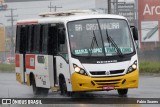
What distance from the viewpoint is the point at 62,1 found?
373 feet

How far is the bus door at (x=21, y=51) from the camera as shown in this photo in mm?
24484

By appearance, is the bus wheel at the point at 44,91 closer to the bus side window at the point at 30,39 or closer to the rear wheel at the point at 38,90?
the rear wheel at the point at 38,90

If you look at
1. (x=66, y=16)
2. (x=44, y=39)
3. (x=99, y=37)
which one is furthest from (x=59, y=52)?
(x=44, y=39)

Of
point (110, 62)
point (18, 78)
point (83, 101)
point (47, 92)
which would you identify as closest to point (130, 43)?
point (110, 62)

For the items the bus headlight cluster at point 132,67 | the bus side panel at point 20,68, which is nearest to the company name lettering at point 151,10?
the bus side panel at point 20,68

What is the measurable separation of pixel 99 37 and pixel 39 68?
11.7ft

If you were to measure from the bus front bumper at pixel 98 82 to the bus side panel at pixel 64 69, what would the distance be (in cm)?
37

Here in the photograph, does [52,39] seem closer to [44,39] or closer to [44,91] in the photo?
[44,39]

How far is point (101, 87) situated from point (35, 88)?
5.20m

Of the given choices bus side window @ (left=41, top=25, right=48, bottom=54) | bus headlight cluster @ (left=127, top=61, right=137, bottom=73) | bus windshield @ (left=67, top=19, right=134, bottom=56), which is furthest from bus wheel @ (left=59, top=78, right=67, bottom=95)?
bus headlight cluster @ (left=127, top=61, right=137, bottom=73)

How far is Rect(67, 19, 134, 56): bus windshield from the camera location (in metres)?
19.5

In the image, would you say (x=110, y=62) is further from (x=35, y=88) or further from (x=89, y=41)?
(x=35, y=88)

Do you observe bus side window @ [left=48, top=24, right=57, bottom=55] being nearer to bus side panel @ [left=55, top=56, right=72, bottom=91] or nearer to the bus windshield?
bus side panel @ [left=55, top=56, right=72, bottom=91]

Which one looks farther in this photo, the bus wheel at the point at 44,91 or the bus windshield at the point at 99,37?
the bus wheel at the point at 44,91
